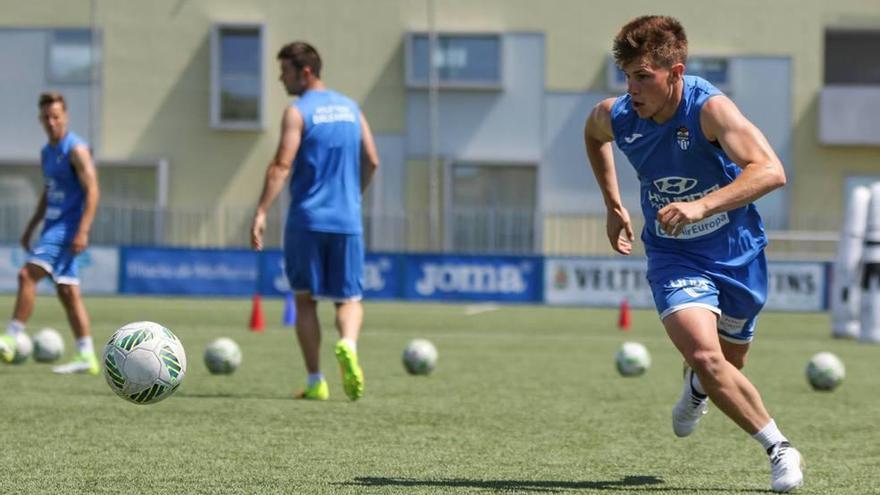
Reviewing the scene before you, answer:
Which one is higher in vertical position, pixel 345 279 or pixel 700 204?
pixel 700 204

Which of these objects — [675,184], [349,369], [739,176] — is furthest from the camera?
[349,369]

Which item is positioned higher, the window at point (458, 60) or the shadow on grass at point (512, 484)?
the window at point (458, 60)

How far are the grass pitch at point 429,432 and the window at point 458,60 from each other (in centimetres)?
2199

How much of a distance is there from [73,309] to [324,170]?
2935mm

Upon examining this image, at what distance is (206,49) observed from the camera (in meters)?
36.9

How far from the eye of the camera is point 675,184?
6523 millimetres

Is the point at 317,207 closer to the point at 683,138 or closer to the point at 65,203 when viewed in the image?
the point at 65,203

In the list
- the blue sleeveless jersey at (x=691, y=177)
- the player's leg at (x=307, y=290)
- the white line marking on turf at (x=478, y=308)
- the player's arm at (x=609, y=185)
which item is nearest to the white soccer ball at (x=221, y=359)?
the player's leg at (x=307, y=290)

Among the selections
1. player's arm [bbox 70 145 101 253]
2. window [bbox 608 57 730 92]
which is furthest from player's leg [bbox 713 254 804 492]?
window [bbox 608 57 730 92]

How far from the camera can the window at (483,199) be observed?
33781mm

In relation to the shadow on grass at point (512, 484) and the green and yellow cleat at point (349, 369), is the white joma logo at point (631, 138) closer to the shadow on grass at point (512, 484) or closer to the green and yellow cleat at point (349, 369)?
the shadow on grass at point (512, 484)

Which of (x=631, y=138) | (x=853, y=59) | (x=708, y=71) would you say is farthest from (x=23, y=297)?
(x=853, y=59)

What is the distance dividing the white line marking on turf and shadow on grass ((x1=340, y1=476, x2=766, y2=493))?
17.9 meters

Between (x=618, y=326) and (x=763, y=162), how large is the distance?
15603 millimetres
